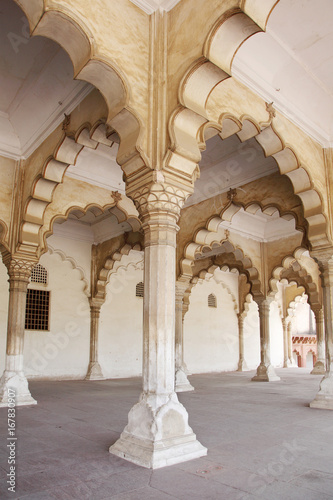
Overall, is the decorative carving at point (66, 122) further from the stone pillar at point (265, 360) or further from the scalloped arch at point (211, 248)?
the stone pillar at point (265, 360)

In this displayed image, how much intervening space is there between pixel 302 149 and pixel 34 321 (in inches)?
367

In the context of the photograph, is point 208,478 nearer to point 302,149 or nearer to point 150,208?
point 150,208

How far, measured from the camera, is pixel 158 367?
4156mm

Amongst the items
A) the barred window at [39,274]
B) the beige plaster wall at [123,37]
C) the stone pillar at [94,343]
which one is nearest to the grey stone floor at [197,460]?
the beige plaster wall at [123,37]

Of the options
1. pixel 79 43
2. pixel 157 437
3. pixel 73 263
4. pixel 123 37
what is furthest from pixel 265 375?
pixel 79 43

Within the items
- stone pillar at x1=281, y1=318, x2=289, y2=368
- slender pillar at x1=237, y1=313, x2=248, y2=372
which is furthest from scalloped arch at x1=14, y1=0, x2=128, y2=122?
stone pillar at x1=281, y1=318, x2=289, y2=368

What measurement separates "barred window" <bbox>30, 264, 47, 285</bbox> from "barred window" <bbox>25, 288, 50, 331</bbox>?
→ 32 centimetres

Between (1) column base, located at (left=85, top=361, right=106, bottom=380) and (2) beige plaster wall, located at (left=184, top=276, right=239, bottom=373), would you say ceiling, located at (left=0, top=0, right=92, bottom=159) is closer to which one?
(1) column base, located at (left=85, top=361, right=106, bottom=380)

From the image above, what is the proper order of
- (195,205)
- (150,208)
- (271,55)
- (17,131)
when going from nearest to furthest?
(150,208), (271,55), (17,131), (195,205)

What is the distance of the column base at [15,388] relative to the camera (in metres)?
7.55

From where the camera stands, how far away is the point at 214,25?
13.7ft

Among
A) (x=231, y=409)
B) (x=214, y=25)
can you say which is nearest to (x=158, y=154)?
(x=214, y=25)

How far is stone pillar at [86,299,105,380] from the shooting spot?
44.5 feet

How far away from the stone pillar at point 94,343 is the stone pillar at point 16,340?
5.69m
